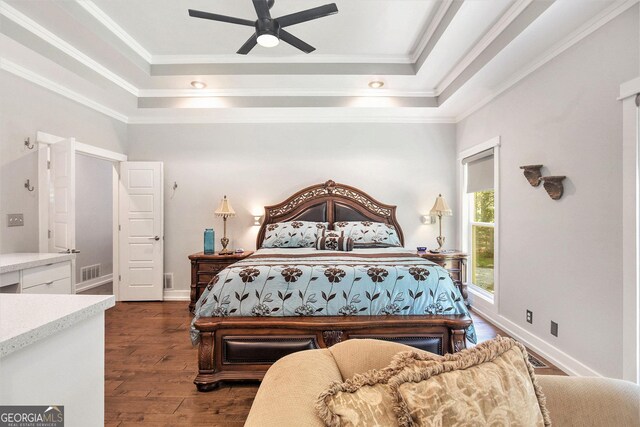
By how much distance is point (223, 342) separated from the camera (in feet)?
6.94

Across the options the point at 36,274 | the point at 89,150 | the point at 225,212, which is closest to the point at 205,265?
the point at 225,212

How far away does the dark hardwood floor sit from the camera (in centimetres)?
181

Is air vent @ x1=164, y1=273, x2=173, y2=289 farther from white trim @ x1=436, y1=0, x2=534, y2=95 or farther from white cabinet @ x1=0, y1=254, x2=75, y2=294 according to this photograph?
white trim @ x1=436, y1=0, x2=534, y2=95

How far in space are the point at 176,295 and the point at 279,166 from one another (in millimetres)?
2421

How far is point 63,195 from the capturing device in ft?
9.30

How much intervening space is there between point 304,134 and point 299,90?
640mm

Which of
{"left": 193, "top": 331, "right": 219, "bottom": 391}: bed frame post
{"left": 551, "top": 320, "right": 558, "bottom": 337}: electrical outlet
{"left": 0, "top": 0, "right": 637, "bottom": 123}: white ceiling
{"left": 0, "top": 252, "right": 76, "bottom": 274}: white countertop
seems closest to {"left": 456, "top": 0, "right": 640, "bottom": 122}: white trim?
{"left": 0, "top": 0, "right": 637, "bottom": 123}: white ceiling

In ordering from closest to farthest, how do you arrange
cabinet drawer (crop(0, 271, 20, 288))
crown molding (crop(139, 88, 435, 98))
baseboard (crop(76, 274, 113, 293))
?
cabinet drawer (crop(0, 271, 20, 288)), crown molding (crop(139, 88, 435, 98)), baseboard (crop(76, 274, 113, 293))

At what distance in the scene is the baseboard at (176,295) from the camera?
4.16 m

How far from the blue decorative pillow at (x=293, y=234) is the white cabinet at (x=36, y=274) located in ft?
6.47

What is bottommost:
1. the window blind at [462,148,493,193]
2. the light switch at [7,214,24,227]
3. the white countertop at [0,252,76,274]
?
the white countertop at [0,252,76,274]

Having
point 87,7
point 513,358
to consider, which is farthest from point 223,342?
point 87,7

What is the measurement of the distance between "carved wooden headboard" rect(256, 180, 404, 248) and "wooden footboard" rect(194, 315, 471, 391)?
2083mm

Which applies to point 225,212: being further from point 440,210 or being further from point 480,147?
point 480,147
